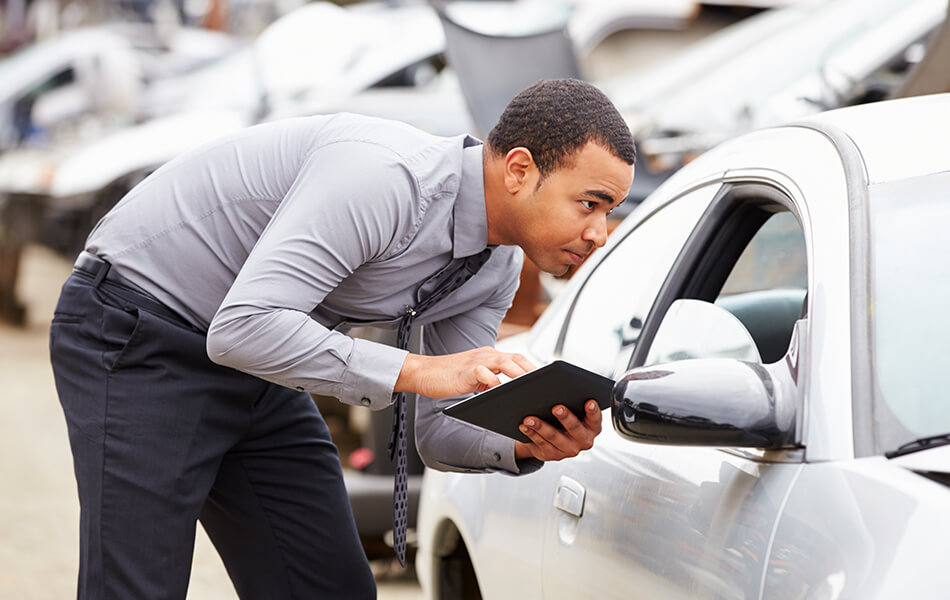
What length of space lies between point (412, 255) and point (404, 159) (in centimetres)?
18

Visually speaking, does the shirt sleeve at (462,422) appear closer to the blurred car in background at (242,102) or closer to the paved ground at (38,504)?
the paved ground at (38,504)

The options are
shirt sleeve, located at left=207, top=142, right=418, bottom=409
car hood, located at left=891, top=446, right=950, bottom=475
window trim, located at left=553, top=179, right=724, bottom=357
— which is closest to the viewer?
car hood, located at left=891, top=446, right=950, bottom=475

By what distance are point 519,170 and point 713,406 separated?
659 mm

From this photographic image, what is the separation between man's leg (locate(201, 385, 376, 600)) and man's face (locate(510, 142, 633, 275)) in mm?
667

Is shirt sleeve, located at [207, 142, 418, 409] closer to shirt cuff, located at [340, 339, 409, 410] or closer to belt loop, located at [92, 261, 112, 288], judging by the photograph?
shirt cuff, located at [340, 339, 409, 410]

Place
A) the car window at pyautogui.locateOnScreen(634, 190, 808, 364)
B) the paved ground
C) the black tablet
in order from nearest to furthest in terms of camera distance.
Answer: the black tablet → the car window at pyautogui.locateOnScreen(634, 190, 808, 364) → the paved ground

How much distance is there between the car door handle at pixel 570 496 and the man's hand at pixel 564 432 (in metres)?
0.11

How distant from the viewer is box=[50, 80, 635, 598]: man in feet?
7.06

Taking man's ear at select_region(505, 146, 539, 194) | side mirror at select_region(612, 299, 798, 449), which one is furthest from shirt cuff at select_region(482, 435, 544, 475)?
side mirror at select_region(612, 299, 798, 449)

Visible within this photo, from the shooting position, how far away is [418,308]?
95.9 inches

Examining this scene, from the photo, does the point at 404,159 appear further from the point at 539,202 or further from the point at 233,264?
the point at 233,264

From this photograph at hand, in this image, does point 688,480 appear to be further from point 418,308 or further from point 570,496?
point 418,308

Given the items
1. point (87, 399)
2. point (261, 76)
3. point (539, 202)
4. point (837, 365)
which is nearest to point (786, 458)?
point (837, 365)

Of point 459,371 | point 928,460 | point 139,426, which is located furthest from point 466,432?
point 928,460
